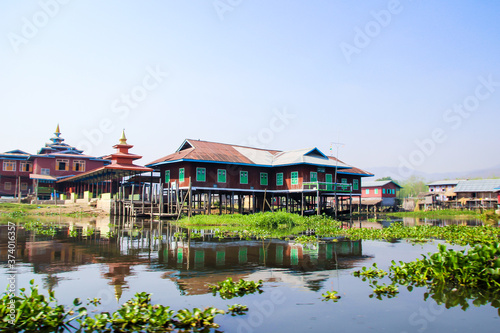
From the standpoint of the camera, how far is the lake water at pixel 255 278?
6242 millimetres

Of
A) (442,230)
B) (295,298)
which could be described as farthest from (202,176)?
(295,298)

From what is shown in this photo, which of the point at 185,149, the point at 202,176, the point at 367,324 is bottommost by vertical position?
the point at 367,324

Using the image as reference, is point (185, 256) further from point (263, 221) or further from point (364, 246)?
point (263, 221)

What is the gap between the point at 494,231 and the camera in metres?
19.2

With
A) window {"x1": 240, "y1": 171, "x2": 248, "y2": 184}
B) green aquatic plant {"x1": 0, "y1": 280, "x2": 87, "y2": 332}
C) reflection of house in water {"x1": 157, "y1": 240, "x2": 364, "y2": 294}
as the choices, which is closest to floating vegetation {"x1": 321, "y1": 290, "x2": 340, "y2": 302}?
reflection of house in water {"x1": 157, "y1": 240, "x2": 364, "y2": 294}

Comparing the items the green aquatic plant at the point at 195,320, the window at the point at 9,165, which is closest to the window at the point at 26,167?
the window at the point at 9,165

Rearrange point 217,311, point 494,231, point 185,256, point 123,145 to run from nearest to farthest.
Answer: point 217,311, point 185,256, point 494,231, point 123,145

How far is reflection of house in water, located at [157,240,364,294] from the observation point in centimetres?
896

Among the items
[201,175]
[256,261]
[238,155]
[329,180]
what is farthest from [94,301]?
[329,180]

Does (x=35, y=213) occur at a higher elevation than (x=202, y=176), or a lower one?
lower

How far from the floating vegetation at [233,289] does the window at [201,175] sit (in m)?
22.2

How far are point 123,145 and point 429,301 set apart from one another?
104ft

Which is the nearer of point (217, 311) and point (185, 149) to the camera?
point (217, 311)

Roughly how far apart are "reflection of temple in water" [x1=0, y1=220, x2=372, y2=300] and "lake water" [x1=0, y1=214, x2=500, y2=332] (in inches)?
1.0
